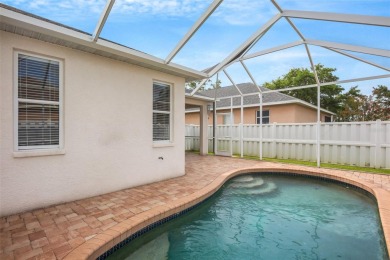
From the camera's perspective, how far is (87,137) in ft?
16.9

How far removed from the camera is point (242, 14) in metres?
5.93

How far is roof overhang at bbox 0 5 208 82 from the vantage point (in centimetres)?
376

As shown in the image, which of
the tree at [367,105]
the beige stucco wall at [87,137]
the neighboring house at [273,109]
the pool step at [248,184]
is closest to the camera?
the beige stucco wall at [87,137]

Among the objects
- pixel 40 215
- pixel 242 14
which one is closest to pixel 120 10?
pixel 242 14

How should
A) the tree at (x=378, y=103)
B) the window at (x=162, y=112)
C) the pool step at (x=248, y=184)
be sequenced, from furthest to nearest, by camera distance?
the tree at (x=378, y=103) < the pool step at (x=248, y=184) < the window at (x=162, y=112)

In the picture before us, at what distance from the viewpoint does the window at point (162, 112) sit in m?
6.90

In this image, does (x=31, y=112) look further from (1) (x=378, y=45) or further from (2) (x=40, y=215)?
(1) (x=378, y=45)

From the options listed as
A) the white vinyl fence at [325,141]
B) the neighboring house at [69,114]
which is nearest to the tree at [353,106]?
the white vinyl fence at [325,141]

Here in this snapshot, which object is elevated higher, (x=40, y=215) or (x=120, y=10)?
(x=120, y=10)

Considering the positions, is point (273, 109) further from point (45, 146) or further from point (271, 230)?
point (45, 146)

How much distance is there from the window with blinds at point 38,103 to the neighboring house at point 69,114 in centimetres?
2

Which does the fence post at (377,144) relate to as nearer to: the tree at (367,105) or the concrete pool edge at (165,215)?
the concrete pool edge at (165,215)

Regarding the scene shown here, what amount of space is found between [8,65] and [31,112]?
37.6 inches

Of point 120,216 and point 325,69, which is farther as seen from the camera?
point 325,69
